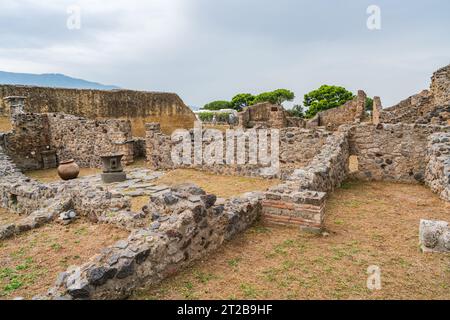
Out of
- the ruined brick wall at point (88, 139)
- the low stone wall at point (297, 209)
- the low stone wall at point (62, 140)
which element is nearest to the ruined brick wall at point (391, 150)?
the low stone wall at point (297, 209)

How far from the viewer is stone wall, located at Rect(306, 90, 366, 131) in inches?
1104

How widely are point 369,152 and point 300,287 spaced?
8.08m

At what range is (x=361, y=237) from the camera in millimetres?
6082

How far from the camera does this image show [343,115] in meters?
29.3

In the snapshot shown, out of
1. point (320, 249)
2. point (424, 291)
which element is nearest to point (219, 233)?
point (320, 249)

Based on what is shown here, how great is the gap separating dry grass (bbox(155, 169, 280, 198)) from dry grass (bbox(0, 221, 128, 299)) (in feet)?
15.0

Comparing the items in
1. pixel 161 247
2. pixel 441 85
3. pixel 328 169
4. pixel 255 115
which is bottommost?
pixel 161 247

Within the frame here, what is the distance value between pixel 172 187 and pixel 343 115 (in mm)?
26230

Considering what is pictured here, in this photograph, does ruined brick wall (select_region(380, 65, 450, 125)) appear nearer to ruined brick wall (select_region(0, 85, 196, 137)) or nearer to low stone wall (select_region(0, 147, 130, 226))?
low stone wall (select_region(0, 147, 130, 226))

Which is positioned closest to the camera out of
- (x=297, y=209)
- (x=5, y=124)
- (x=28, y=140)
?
(x=297, y=209)

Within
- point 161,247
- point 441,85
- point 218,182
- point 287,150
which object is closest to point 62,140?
point 218,182

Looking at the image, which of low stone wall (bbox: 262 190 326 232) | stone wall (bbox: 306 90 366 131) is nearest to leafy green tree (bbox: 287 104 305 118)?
stone wall (bbox: 306 90 366 131)

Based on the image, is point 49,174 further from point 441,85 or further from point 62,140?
point 441,85

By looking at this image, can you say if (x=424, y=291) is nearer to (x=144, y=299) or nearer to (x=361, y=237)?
(x=361, y=237)
